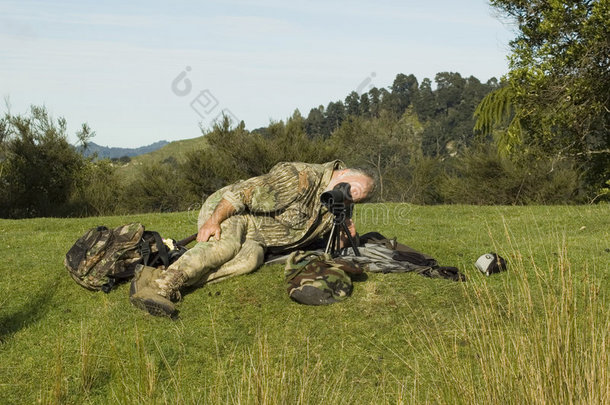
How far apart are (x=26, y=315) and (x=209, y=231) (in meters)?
2.24

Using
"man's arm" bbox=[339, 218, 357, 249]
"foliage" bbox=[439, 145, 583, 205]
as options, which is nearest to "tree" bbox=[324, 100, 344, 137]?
"foliage" bbox=[439, 145, 583, 205]

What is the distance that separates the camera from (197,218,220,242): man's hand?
7.32 meters

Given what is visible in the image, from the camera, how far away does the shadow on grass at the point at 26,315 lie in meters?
6.23

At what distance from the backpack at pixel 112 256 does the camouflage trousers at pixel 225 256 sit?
18.3 inches

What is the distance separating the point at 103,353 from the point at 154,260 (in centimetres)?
181

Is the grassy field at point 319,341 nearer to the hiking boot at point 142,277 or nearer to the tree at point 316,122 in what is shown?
the hiking boot at point 142,277

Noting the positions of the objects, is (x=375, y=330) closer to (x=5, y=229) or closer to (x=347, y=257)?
(x=347, y=257)

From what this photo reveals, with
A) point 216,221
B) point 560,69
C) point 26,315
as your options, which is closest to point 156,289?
point 216,221

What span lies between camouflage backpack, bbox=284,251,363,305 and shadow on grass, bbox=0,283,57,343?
9.21ft

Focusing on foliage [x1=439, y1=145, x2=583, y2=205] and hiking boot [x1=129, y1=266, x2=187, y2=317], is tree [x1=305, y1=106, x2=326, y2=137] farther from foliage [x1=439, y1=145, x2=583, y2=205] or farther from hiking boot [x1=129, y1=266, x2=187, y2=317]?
hiking boot [x1=129, y1=266, x2=187, y2=317]

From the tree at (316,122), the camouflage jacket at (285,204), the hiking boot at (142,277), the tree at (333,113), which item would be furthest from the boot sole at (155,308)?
the tree at (333,113)

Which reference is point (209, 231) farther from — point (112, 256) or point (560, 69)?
point (560, 69)

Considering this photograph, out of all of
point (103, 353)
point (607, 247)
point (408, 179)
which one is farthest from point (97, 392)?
point (408, 179)

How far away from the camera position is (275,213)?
25.8ft
